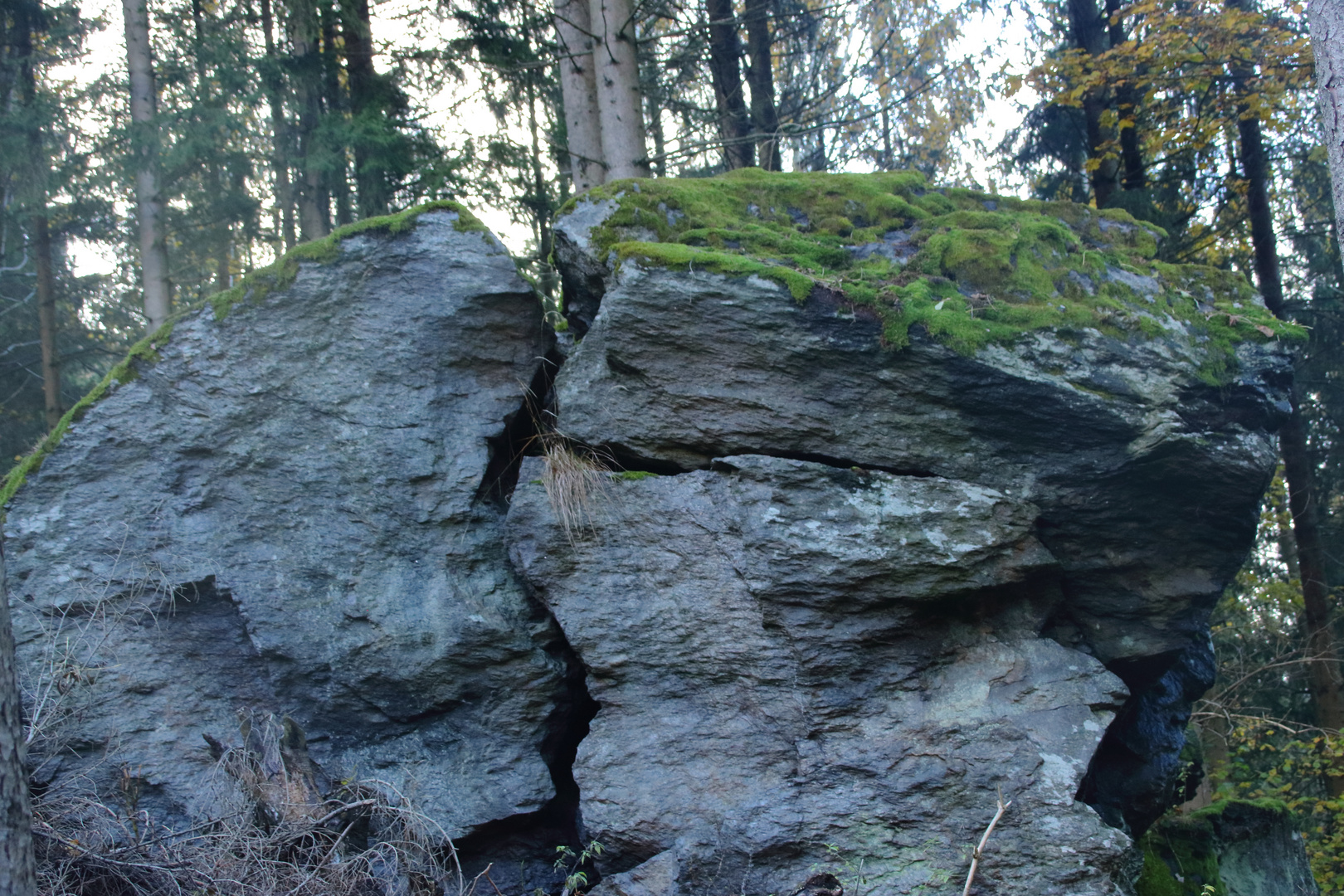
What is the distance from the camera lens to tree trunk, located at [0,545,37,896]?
2.85m

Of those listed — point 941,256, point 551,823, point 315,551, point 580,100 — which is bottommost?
point 551,823

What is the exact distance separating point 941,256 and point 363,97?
27.8 ft

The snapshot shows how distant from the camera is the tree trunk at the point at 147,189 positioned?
35.9ft

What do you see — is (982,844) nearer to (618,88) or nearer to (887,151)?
(618,88)

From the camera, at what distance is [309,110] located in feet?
36.1

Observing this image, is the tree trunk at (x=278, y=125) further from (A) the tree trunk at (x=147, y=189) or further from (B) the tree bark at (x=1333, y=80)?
(B) the tree bark at (x=1333, y=80)

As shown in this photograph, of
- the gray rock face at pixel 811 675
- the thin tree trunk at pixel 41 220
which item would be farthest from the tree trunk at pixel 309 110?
the gray rock face at pixel 811 675

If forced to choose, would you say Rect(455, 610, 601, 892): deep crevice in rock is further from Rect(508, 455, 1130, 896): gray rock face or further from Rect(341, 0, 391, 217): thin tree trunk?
Rect(341, 0, 391, 217): thin tree trunk

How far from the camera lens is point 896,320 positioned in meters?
4.80

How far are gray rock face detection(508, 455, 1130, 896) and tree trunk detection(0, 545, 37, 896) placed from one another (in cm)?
236

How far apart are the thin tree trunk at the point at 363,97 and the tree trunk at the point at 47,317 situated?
4.49 meters

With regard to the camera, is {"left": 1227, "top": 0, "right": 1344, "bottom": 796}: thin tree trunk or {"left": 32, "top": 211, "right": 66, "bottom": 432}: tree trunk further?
{"left": 32, "top": 211, "right": 66, "bottom": 432}: tree trunk

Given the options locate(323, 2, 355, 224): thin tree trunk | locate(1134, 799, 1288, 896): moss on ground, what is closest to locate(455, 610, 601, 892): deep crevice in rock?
locate(1134, 799, 1288, 896): moss on ground

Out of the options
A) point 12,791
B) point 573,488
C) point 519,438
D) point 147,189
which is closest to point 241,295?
point 519,438
